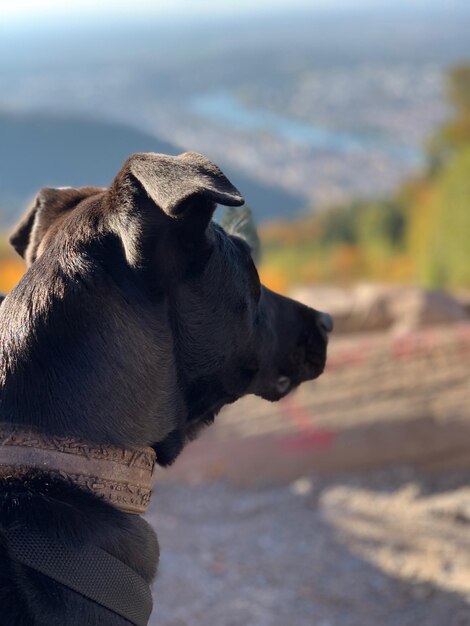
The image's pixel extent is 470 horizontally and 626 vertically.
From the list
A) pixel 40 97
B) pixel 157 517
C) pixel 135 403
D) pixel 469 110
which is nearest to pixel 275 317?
pixel 135 403

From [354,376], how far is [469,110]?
20.2 meters

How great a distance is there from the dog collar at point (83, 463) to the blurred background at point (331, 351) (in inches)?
50.2

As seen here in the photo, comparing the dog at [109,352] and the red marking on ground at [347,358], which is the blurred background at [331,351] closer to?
the red marking on ground at [347,358]

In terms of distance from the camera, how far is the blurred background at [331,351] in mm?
3688

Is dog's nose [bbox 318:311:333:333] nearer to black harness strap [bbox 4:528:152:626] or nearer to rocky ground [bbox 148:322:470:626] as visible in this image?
black harness strap [bbox 4:528:152:626]

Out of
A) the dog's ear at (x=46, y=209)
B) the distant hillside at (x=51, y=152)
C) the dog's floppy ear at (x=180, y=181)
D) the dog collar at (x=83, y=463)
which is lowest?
the distant hillside at (x=51, y=152)

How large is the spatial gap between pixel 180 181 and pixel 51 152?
14.5 metres

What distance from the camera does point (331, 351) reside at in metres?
5.00

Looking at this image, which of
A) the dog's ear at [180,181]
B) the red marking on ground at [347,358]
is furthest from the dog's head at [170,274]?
the red marking on ground at [347,358]

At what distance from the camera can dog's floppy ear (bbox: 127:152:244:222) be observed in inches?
58.2

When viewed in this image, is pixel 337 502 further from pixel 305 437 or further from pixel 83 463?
pixel 83 463

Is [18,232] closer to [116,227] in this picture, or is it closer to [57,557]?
[116,227]

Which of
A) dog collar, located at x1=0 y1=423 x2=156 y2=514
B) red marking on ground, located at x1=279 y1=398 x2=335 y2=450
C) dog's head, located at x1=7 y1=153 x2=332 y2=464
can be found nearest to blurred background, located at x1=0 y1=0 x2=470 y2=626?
red marking on ground, located at x1=279 y1=398 x2=335 y2=450

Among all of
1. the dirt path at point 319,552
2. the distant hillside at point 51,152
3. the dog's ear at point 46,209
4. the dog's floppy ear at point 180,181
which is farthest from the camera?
the distant hillside at point 51,152
